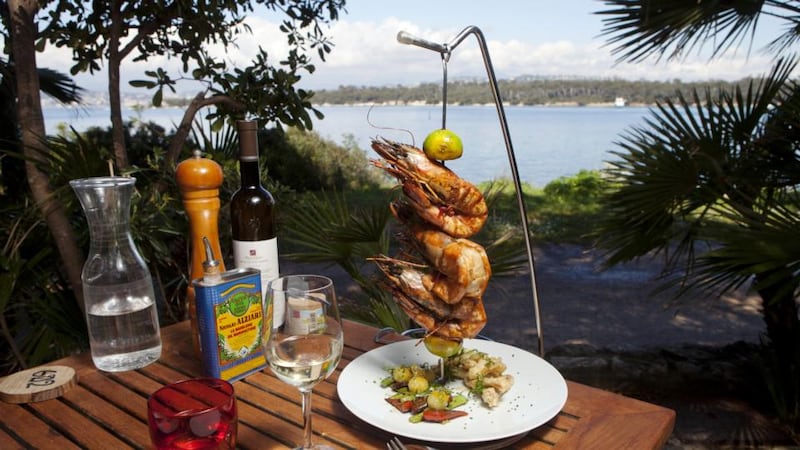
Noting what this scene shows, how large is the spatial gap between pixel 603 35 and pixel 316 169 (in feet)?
25.4

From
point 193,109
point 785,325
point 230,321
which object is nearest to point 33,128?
point 193,109

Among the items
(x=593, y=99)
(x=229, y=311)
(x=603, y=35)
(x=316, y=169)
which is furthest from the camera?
(x=593, y=99)

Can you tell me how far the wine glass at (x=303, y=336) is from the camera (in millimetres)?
1013

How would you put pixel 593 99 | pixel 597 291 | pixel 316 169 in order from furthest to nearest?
1. pixel 593 99
2. pixel 316 169
3. pixel 597 291

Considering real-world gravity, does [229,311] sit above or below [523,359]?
above

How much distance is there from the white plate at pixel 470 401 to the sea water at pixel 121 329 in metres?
0.56

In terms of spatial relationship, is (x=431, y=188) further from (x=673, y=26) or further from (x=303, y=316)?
(x=673, y=26)

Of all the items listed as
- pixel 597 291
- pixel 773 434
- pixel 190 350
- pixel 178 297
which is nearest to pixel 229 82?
pixel 178 297

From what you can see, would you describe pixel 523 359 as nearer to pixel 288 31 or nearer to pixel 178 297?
pixel 178 297

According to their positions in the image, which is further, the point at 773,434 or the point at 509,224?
the point at 509,224

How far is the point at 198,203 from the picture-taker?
1.49 meters

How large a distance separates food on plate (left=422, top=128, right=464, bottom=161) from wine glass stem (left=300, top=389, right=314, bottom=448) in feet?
1.70

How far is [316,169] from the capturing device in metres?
10.8

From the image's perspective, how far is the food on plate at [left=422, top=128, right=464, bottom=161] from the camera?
119 cm
